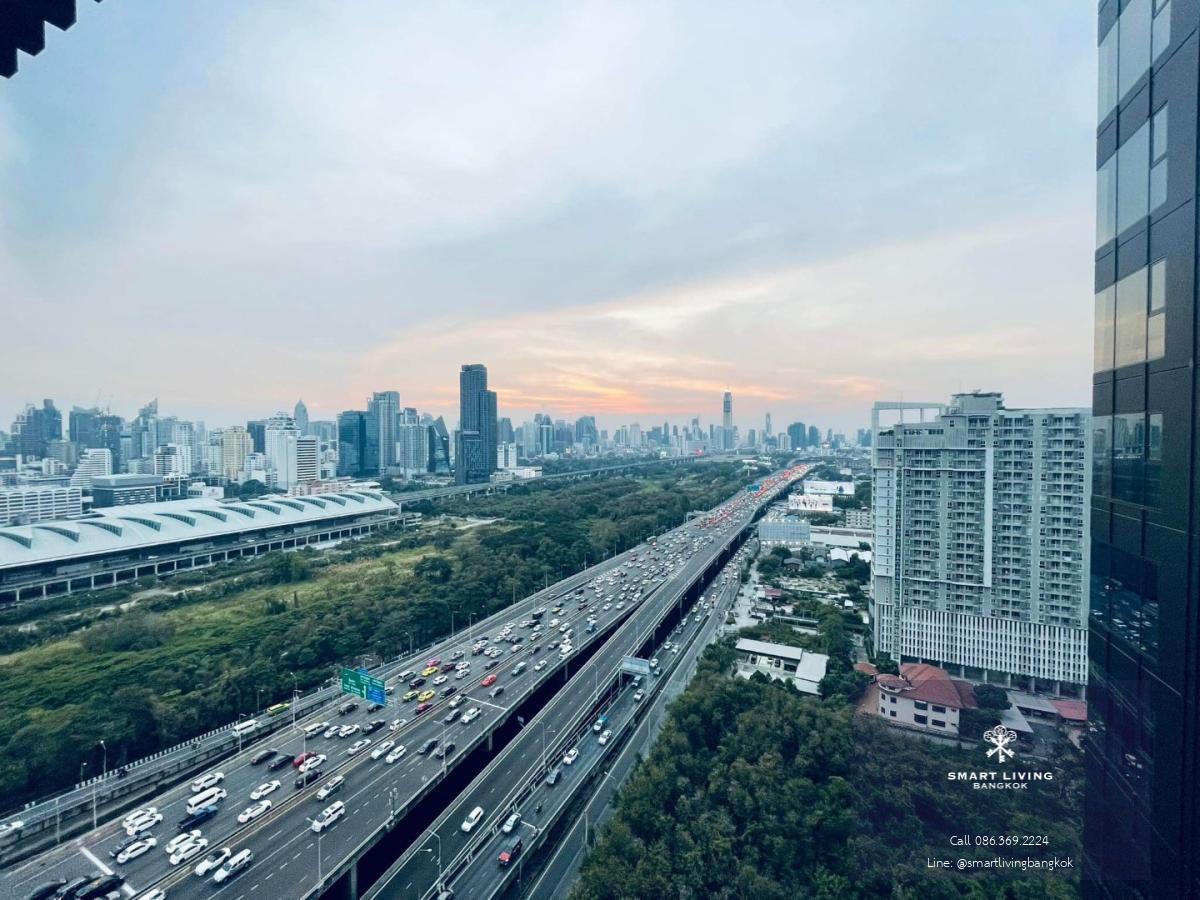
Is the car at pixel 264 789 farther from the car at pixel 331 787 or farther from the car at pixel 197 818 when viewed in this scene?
the car at pixel 331 787

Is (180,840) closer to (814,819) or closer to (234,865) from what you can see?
(234,865)

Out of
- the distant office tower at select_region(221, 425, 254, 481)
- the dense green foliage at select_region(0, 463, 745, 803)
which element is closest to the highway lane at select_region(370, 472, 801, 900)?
the dense green foliage at select_region(0, 463, 745, 803)

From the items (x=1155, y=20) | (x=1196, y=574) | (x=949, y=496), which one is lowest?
(x=949, y=496)

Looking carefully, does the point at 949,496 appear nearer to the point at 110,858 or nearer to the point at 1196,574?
the point at 1196,574

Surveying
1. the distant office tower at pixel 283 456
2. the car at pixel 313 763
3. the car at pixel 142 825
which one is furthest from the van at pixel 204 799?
the distant office tower at pixel 283 456

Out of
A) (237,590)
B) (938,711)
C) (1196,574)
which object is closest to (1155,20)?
(1196,574)

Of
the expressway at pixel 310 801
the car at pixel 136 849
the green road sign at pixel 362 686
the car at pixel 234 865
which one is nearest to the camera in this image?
the car at pixel 234 865
